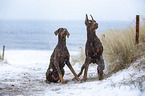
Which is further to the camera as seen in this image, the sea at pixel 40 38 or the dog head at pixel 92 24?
the sea at pixel 40 38

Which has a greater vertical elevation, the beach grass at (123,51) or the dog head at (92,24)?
the dog head at (92,24)

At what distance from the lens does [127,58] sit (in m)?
6.19

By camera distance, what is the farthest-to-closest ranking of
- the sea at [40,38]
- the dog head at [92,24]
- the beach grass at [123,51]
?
the sea at [40,38] < the beach grass at [123,51] < the dog head at [92,24]

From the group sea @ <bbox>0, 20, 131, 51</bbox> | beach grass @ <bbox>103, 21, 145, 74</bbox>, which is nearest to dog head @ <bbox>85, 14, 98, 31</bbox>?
beach grass @ <bbox>103, 21, 145, 74</bbox>

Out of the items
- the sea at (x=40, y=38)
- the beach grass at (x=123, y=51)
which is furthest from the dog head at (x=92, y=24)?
the sea at (x=40, y=38)

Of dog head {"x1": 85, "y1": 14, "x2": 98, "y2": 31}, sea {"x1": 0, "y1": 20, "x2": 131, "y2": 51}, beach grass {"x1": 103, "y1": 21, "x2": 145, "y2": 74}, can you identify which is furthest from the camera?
sea {"x1": 0, "y1": 20, "x2": 131, "y2": 51}

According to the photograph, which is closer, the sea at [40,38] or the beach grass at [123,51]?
the beach grass at [123,51]

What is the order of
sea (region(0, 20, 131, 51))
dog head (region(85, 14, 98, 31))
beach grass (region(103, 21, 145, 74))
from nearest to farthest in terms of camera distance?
1. dog head (region(85, 14, 98, 31))
2. beach grass (region(103, 21, 145, 74))
3. sea (region(0, 20, 131, 51))

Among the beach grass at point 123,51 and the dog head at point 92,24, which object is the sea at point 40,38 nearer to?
the beach grass at point 123,51

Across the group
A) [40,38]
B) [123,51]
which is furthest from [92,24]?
[40,38]

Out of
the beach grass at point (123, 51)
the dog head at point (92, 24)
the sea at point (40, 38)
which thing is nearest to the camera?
the dog head at point (92, 24)

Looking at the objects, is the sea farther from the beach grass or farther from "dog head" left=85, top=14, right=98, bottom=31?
"dog head" left=85, top=14, right=98, bottom=31

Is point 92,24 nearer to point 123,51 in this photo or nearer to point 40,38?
point 123,51

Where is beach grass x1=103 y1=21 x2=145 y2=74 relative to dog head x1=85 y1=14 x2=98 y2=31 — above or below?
below
